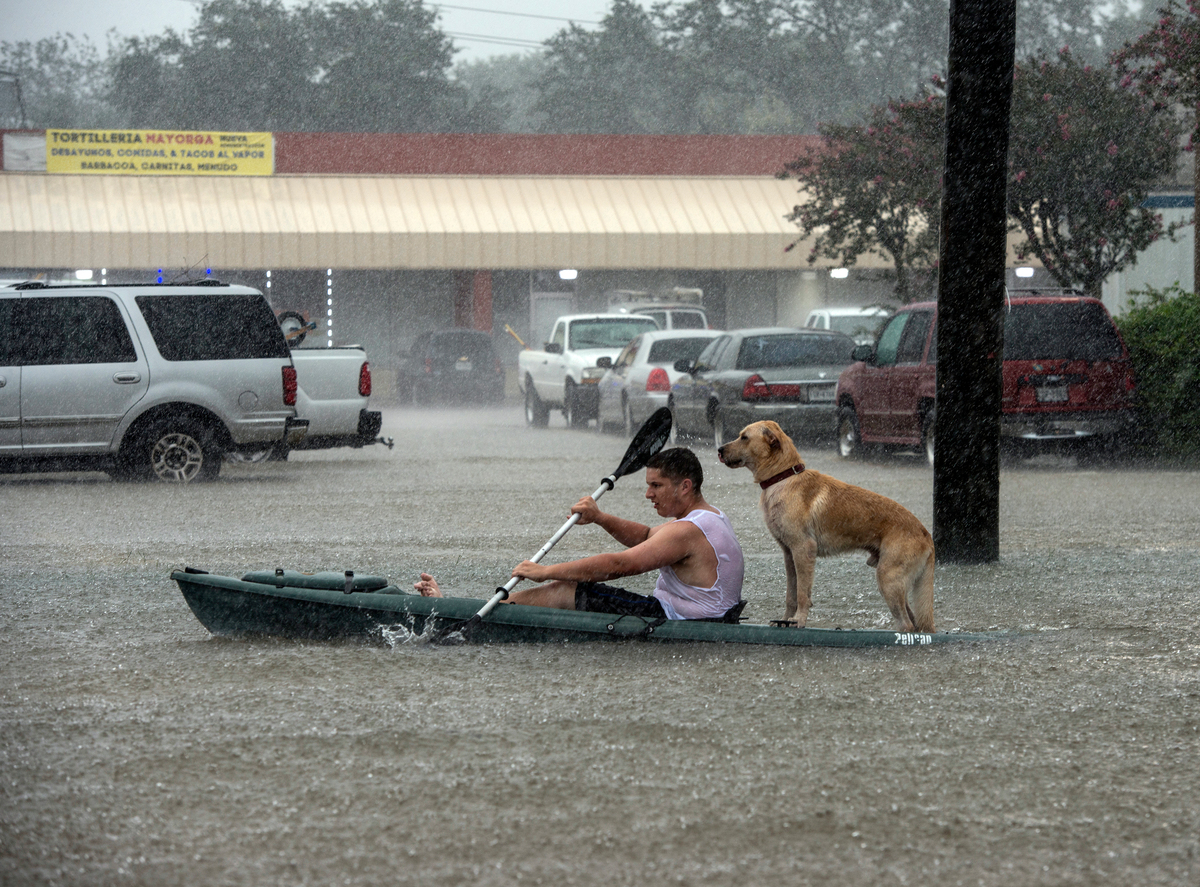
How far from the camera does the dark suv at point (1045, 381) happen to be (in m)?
15.7

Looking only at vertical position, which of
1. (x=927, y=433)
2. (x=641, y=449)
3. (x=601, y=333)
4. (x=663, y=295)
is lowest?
(x=927, y=433)

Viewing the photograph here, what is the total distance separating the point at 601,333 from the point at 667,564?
19997 mm

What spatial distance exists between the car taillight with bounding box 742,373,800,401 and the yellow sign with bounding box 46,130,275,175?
22.6 metres

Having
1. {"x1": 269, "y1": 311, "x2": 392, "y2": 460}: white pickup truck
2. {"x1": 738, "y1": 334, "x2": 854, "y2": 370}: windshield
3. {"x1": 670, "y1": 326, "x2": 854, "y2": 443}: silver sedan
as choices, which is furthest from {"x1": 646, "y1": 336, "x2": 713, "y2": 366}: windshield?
{"x1": 269, "y1": 311, "x2": 392, "y2": 460}: white pickup truck

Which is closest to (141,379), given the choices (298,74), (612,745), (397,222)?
(612,745)

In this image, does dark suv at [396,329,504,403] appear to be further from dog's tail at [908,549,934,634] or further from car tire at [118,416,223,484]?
dog's tail at [908,549,934,634]

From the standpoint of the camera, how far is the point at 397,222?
38.1m

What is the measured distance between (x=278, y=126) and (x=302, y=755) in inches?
2348

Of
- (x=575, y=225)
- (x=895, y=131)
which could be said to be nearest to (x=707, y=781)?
(x=895, y=131)

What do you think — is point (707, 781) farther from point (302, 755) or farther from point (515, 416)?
point (515, 416)

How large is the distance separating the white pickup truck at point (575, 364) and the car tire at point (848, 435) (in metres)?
6.92

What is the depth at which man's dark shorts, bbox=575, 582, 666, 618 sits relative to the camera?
22.2ft

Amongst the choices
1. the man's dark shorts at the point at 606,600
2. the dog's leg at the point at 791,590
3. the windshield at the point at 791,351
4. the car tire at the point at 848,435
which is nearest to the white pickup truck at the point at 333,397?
the windshield at the point at 791,351

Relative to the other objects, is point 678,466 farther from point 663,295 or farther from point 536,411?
point 663,295
